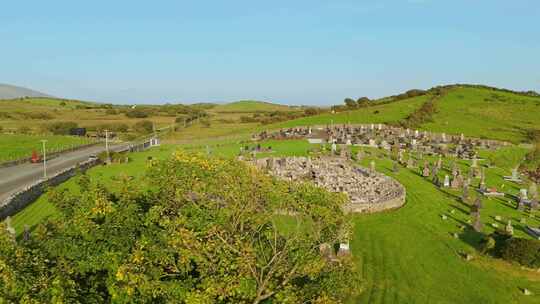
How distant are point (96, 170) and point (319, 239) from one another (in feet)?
135

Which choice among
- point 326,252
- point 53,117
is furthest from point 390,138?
point 53,117

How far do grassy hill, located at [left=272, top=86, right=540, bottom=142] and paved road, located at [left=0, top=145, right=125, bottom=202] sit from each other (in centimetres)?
4481

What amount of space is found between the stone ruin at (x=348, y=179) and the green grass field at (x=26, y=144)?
45.1 meters

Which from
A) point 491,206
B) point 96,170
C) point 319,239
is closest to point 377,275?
point 319,239

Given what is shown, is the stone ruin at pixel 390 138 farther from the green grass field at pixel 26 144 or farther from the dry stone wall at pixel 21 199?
the dry stone wall at pixel 21 199

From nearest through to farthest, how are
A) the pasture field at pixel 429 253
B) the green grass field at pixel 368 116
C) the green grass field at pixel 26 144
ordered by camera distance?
the pasture field at pixel 429 253
the green grass field at pixel 26 144
the green grass field at pixel 368 116

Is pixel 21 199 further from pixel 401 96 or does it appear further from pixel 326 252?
pixel 401 96

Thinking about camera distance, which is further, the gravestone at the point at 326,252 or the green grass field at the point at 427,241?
the gravestone at the point at 326,252

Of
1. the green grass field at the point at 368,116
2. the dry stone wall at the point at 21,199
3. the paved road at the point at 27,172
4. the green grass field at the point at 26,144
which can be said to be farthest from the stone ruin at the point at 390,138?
the dry stone wall at the point at 21,199

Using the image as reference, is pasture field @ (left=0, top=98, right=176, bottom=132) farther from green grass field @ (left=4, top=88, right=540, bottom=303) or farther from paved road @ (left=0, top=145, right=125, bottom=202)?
green grass field @ (left=4, top=88, right=540, bottom=303)

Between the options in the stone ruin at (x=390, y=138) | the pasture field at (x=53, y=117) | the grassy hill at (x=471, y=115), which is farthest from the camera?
the pasture field at (x=53, y=117)

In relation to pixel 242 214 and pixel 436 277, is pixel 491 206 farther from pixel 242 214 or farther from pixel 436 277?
pixel 242 214

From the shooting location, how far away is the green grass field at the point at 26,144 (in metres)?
70.9

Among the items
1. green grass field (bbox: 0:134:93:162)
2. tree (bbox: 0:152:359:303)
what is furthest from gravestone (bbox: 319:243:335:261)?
green grass field (bbox: 0:134:93:162)
